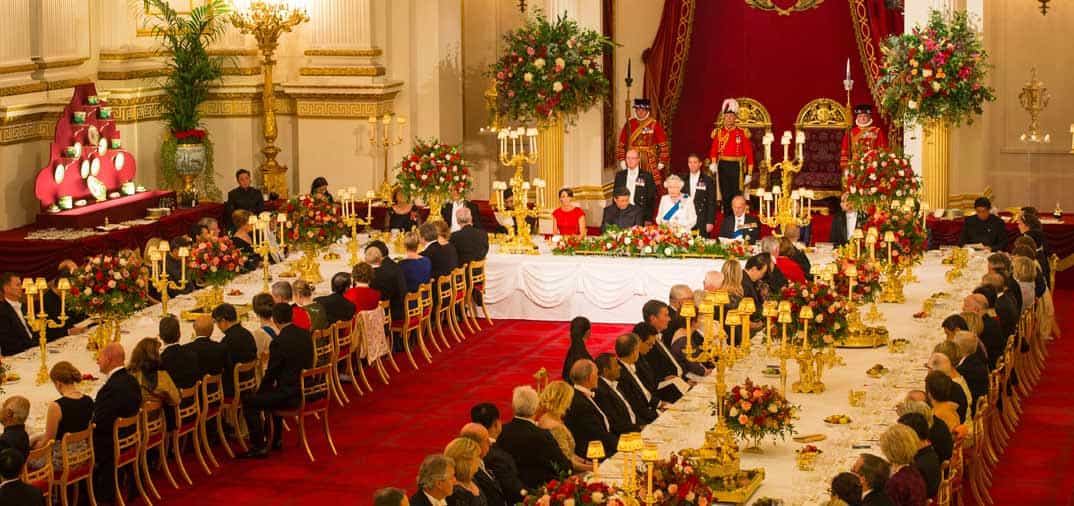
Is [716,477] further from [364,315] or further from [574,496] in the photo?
[364,315]

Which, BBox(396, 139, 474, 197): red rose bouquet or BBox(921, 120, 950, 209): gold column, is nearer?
BBox(396, 139, 474, 197): red rose bouquet

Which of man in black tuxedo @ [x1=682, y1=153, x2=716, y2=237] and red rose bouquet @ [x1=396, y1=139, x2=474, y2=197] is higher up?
red rose bouquet @ [x1=396, y1=139, x2=474, y2=197]

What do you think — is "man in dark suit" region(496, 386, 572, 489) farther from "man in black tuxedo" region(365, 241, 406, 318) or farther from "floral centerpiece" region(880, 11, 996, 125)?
"floral centerpiece" region(880, 11, 996, 125)

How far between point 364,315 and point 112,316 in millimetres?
2529

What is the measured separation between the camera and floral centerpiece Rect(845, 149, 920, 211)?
17078 millimetres

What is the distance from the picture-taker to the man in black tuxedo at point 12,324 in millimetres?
13781

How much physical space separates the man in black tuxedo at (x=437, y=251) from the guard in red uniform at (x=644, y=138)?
16.2 feet

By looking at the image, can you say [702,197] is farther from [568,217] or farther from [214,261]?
[214,261]

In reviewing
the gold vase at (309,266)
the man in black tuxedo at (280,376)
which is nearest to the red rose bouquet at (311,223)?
the gold vase at (309,266)

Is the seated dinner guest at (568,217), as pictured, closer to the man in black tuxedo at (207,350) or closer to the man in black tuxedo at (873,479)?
the man in black tuxedo at (207,350)

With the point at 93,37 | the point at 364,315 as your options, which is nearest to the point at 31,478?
the point at 364,315

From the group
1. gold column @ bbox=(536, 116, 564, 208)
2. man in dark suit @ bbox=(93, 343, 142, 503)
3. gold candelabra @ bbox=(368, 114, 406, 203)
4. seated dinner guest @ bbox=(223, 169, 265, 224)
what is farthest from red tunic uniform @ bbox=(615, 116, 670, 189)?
man in dark suit @ bbox=(93, 343, 142, 503)

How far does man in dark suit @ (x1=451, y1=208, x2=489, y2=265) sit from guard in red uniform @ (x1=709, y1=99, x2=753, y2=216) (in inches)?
203

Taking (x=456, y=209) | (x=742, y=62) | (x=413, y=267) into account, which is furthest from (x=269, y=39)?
(x=742, y=62)
